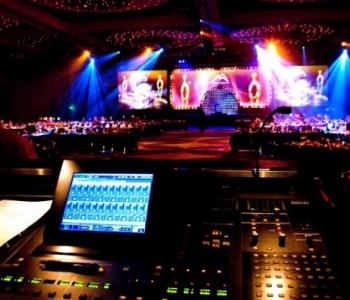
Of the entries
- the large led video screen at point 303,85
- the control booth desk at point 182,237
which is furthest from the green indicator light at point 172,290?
the large led video screen at point 303,85

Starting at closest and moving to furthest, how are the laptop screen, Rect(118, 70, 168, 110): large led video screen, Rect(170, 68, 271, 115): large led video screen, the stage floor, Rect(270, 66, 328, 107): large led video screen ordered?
the laptop screen
the stage floor
Rect(270, 66, 328, 107): large led video screen
Rect(170, 68, 271, 115): large led video screen
Rect(118, 70, 168, 110): large led video screen

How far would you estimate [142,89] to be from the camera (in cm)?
1706

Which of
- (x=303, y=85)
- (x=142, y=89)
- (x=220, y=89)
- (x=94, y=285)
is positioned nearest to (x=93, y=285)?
(x=94, y=285)

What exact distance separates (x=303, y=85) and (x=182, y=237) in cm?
1545

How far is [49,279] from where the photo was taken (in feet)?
3.01

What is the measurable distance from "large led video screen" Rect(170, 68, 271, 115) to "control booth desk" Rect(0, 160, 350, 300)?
15.1 metres

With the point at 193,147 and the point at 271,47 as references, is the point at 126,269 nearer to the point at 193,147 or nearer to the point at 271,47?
the point at 193,147

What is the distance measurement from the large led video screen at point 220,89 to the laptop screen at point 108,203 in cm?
1530

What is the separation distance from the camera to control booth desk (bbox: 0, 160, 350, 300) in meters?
0.86

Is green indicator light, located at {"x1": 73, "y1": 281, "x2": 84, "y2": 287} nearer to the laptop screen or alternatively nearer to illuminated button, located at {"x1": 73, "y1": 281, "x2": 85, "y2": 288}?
illuminated button, located at {"x1": 73, "y1": 281, "x2": 85, "y2": 288}

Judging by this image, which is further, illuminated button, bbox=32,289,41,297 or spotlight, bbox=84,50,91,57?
spotlight, bbox=84,50,91,57

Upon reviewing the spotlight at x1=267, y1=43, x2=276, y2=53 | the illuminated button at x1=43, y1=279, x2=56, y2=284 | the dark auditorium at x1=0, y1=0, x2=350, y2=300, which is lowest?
the illuminated button at x1=43, y1=279, x2=56, y2=284

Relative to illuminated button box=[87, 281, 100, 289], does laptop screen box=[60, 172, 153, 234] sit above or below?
above

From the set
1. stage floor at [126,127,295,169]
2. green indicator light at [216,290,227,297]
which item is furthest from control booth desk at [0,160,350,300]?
stage floor at [126,127,295,169]
